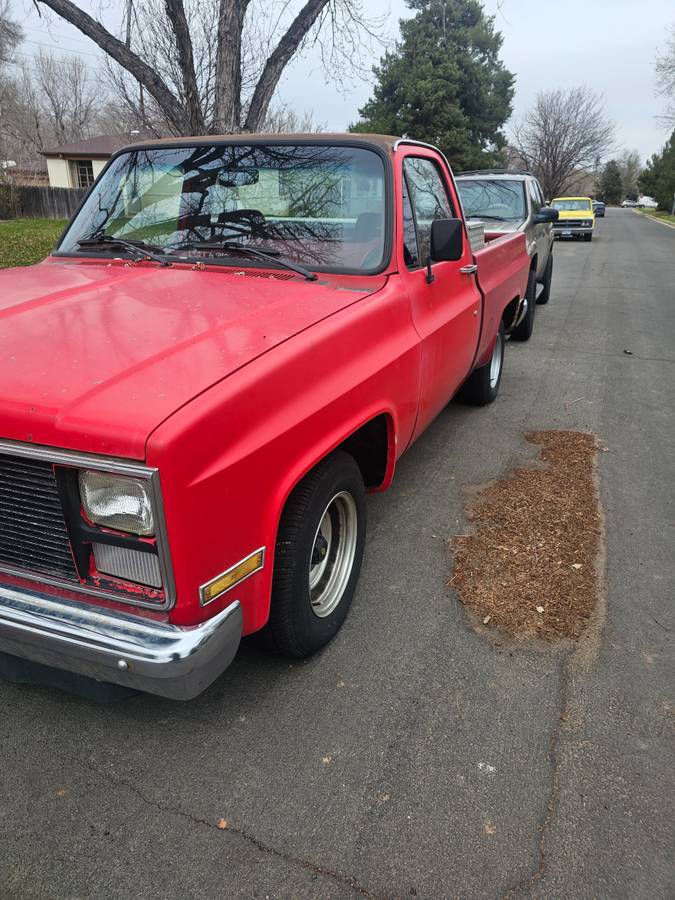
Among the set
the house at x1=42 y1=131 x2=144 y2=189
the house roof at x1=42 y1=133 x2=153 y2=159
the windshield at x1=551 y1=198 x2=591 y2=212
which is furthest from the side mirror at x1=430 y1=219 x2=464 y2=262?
the house at x1=42 y1=131 x2=144 y2=189

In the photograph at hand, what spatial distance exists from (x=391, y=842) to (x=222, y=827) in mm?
520

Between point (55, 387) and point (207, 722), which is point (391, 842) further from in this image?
point (55, 387)

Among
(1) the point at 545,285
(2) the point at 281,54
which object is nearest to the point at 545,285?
(1) the point at 545,285

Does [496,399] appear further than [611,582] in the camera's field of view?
Yes

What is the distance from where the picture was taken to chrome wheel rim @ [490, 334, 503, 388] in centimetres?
560

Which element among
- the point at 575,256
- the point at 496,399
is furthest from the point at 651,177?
the point at 496,399

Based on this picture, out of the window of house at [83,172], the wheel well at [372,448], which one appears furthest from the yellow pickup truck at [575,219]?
the window of house at [83,172]

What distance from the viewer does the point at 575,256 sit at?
1961 cm

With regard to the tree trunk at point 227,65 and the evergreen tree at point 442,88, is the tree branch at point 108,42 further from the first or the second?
the evergreen tree at point 442,88

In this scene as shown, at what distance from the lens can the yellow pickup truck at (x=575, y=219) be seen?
82.6 ft

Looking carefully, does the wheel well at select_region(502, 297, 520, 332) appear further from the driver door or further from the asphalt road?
the asphalt road

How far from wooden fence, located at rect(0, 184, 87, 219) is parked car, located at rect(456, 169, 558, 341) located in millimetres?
27708

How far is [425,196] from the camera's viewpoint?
12.3ft

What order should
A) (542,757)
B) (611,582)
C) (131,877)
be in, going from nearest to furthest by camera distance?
(131,877)
(542,757)
(611,582)
